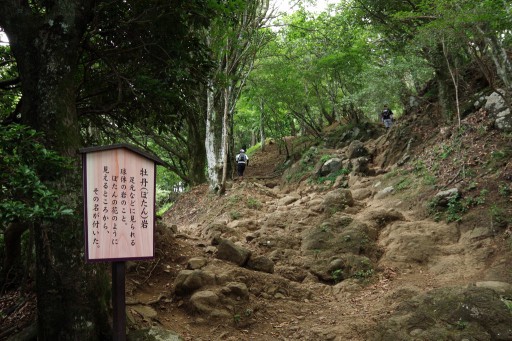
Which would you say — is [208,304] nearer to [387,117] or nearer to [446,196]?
[446,196]

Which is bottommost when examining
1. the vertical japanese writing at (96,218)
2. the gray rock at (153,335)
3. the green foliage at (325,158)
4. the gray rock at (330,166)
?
the gray rock at (153,335)

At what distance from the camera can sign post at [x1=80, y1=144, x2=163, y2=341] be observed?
352 centimetres

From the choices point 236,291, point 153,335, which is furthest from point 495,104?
point 153,335

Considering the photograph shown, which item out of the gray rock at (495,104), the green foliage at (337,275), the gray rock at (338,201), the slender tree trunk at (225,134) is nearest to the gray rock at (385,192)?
the gray rock at (338,201)

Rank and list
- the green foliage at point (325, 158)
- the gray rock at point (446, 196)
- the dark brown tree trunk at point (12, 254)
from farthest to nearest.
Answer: the green foliage at point (325, 158) → the gray rock at point (446, 196) → the dark brown tree trunk at point (12, 254)

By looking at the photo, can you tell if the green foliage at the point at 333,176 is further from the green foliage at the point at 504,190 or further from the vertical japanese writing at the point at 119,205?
→ the vertical japanese writing at the point at 119,205

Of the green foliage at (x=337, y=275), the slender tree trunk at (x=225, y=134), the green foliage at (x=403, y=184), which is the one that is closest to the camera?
the green foliage at (x=337, y=275)

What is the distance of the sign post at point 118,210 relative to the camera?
11.5ft

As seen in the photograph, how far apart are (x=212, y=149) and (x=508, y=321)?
446 inches

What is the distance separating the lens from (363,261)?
7668 mm

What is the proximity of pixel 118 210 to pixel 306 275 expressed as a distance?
496 centimetres

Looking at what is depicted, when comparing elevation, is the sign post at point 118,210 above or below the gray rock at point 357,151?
below

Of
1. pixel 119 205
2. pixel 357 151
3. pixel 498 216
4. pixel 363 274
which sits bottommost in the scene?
pixel 363 274

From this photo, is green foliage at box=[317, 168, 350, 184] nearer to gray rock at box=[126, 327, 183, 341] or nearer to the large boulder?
the large boulder
